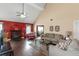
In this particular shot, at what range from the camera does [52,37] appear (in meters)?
2.58

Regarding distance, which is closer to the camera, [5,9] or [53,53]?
[5,9]

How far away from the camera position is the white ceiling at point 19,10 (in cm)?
244

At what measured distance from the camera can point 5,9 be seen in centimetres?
244

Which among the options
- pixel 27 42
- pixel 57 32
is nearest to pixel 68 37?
pixel 57 32

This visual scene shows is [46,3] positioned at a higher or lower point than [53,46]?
higher

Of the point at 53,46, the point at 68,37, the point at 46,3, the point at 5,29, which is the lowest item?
the point at 53,46

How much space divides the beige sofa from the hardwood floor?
200 millimetres

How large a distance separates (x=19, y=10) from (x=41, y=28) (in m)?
0.63

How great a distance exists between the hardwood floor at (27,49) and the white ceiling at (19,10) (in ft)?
1.63

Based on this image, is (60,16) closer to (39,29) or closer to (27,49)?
(39,29)

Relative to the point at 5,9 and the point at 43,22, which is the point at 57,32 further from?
the point at 5,9

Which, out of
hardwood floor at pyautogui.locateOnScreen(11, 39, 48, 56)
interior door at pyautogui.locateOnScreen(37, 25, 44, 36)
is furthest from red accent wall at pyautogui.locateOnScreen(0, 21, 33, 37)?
interior door at pyautogui.locateOnScreen(37, 25, 44, 36)

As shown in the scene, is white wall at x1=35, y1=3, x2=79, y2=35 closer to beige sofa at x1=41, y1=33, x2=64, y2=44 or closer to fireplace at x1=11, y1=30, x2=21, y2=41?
beige sofa at x1=41, y1=33, x2=64, y2=44

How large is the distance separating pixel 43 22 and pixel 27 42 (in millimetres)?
579
